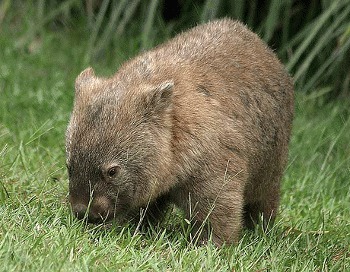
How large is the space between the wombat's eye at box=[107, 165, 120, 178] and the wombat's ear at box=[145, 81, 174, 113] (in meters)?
0.42

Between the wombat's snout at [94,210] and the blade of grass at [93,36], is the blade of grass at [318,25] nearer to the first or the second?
the blade of grass at [93,36]

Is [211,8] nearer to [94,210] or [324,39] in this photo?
[324,39]

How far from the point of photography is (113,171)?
5.33 m

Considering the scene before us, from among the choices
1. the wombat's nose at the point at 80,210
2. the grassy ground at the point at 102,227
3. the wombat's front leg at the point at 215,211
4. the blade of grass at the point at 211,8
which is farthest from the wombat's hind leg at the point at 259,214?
the blade of grass at the point at 211,8

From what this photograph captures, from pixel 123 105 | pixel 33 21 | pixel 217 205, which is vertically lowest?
pixel 33 21

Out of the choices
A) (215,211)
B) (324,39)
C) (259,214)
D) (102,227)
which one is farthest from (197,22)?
(102,227)

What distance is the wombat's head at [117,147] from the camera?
5.30 m

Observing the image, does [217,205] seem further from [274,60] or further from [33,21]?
[33,21]

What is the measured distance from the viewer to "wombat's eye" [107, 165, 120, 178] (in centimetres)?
532

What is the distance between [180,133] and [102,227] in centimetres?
73

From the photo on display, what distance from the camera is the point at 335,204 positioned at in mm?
6773

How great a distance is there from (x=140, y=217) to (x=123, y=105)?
0.70 m

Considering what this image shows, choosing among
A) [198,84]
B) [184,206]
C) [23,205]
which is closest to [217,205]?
[184,206]

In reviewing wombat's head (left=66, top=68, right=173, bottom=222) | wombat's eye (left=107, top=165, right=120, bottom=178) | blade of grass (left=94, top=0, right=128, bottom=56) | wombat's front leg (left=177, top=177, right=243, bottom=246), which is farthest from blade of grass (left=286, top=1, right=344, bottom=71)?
wombat's eye (left=107, top=165, right=120, bottom=178)
